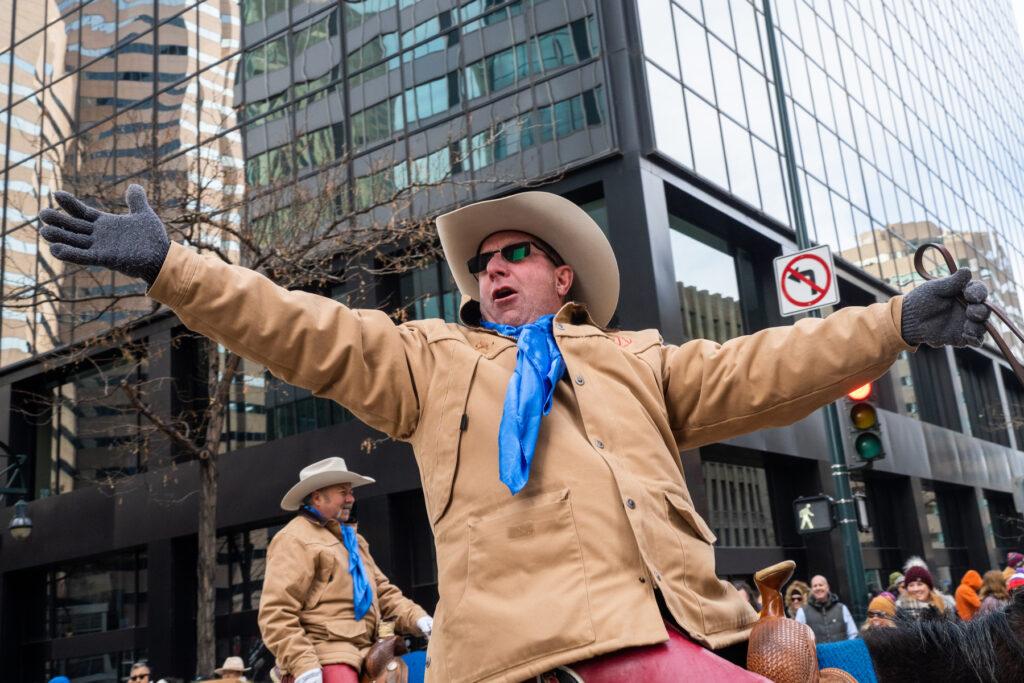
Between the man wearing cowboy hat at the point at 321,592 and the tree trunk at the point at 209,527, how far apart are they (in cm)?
710

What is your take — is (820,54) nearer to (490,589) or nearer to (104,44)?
(104,44)

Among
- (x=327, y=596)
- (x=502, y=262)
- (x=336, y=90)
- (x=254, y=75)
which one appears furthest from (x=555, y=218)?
(x=254, y=75)

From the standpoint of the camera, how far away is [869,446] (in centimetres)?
1099

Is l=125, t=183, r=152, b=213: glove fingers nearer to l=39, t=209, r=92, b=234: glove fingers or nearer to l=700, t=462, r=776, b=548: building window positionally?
l=39, t=209, r=92, b=234: glove fingers

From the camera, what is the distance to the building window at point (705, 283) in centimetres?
1967

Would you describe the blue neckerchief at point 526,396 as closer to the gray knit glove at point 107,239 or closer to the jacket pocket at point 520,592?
the jacket pocket at point 520,592

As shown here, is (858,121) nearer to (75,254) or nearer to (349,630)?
(349,630)

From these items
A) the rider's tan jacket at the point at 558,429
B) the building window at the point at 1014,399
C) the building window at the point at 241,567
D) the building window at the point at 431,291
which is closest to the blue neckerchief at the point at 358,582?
the rider's tan jacket at the point at 558,429

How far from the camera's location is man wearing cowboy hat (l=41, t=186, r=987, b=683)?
2.58 metres

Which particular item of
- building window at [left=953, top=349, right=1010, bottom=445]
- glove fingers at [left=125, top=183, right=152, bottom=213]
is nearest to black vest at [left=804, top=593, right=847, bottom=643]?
glove fingers at [left=125, top=183, right=152, bottom=213]

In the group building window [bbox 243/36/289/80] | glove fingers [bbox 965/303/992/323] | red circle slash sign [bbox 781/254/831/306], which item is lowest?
glove fingers [bbox 965/303/992/323]

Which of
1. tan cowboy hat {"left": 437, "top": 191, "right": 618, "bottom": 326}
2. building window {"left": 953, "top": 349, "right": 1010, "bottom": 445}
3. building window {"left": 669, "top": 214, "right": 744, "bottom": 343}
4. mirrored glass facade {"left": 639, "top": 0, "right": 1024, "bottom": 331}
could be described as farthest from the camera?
building window {"left": 953, "top": 349, "right": 1010, "bottom": 445}

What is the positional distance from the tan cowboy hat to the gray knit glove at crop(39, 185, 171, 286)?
1085 millimetres

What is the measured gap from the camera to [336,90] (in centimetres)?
2142
